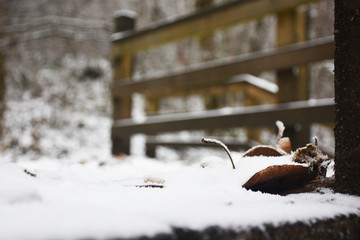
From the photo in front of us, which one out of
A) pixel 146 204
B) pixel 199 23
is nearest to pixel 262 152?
pixel 146 204

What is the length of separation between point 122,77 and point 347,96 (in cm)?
332

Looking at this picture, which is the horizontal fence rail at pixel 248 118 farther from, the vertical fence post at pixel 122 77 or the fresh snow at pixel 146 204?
the fresh snow at pixel 146 204

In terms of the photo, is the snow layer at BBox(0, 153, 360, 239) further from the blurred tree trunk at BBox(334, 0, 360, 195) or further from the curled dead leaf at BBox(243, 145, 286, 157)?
the curled dead leaf at BBox(243, 145, 286, 157)

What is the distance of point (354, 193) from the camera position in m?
0.68

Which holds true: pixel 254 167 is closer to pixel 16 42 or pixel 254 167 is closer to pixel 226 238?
pixel 226 238

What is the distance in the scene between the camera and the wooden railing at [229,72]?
235 centimetres

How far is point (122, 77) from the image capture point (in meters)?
3.86

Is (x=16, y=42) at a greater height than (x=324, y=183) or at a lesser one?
greater

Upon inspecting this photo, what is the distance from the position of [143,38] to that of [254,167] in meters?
3.05

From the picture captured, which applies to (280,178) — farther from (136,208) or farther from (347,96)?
(136,208)

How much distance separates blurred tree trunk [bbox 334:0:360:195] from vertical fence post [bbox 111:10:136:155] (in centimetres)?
309

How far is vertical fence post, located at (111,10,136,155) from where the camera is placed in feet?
12.4

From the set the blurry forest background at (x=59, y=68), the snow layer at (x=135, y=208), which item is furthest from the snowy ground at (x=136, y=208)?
the blurry forest background at (x=59, y=68)

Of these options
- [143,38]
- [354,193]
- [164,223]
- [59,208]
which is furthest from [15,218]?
[143,38]
